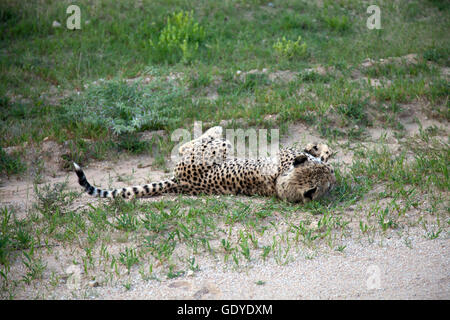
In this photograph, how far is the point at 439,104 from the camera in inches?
281

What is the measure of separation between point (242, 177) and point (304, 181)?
2.21 feet

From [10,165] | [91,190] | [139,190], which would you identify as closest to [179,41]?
[10,165]

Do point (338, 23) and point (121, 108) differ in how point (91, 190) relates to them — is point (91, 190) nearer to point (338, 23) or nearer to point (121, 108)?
point (121, 108)

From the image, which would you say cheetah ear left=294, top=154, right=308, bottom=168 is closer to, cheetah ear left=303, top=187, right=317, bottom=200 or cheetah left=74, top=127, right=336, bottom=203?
cheetah left=74, top=127, right=336, bottom=203

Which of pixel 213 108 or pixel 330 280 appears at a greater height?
pixel 213 108

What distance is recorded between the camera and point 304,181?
4902mm

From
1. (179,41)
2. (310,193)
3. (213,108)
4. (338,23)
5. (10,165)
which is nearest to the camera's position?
(310,193)

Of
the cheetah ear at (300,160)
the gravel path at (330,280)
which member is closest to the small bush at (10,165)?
the gravel path at (330,280)

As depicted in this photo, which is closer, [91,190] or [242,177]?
[91,190]

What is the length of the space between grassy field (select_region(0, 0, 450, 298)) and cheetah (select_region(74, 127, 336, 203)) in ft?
0.63

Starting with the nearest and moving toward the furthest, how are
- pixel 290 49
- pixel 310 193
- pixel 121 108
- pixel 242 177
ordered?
pixel 310 193 → pixel 242 177 → pixel 121 108 → pixel 290 49
